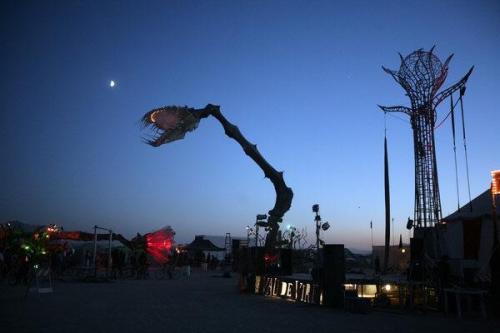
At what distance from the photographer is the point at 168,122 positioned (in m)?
15.3

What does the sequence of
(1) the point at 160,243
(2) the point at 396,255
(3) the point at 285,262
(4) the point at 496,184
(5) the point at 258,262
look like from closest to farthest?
(4) the point at 496,184 < (5) the point at 258,262 < (3) the point at 285,262 < (1) the point at 160,243 < (2) the point at 396,255

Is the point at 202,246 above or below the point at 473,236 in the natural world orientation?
below

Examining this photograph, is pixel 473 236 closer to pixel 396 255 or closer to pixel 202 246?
pixel 396 255

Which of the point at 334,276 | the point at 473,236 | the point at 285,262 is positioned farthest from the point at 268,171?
the point at 473,236

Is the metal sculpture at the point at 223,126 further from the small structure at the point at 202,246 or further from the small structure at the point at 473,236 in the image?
the small structure at the point at 202,246

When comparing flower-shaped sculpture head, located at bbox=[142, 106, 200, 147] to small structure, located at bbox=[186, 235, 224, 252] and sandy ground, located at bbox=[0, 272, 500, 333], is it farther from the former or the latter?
small structure, located at bbox=[186, 235, 224, 252]

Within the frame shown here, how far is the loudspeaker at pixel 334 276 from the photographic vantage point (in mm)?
13023

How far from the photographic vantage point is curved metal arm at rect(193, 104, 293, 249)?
16578 mm

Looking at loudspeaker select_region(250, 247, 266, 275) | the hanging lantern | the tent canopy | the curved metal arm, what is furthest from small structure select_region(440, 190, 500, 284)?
the tent canopy

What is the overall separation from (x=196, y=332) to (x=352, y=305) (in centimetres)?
544

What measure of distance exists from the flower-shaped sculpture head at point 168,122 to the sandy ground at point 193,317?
5.72 m

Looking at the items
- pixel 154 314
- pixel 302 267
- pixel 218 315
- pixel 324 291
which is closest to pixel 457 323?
pixel 324 291

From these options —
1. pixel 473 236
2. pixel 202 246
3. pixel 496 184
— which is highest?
pixel 496 184

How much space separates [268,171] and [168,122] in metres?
4.61
